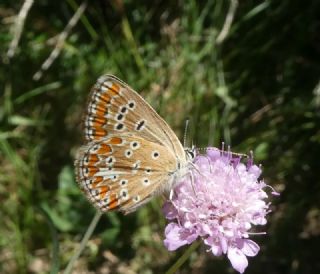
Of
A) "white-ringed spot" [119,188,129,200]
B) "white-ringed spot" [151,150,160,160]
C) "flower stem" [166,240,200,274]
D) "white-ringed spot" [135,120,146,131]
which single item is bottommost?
"flower stem" [166,240,200,274]

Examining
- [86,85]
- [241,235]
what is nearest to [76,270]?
[86,85]

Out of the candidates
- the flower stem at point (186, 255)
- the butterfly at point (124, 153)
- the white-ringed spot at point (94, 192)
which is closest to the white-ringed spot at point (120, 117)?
the butterfly at point (124, 153)

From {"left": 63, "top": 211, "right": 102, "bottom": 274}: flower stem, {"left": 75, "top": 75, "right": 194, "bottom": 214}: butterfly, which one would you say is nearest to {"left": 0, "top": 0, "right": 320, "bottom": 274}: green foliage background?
{"left": 63, "top": 211, "right": 102, "bottom": 274}: flower stem

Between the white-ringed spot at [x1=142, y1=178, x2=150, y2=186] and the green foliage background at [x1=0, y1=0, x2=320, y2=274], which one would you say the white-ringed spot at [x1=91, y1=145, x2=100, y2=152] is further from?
the green foliage background at [x1=0, y1=0, x2=320, y2=274]

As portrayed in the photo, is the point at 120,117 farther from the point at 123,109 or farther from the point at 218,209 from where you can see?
the point at 218,209

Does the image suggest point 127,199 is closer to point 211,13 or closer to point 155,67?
point 155,67

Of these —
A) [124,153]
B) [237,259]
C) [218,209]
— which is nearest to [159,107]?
[124,153]
